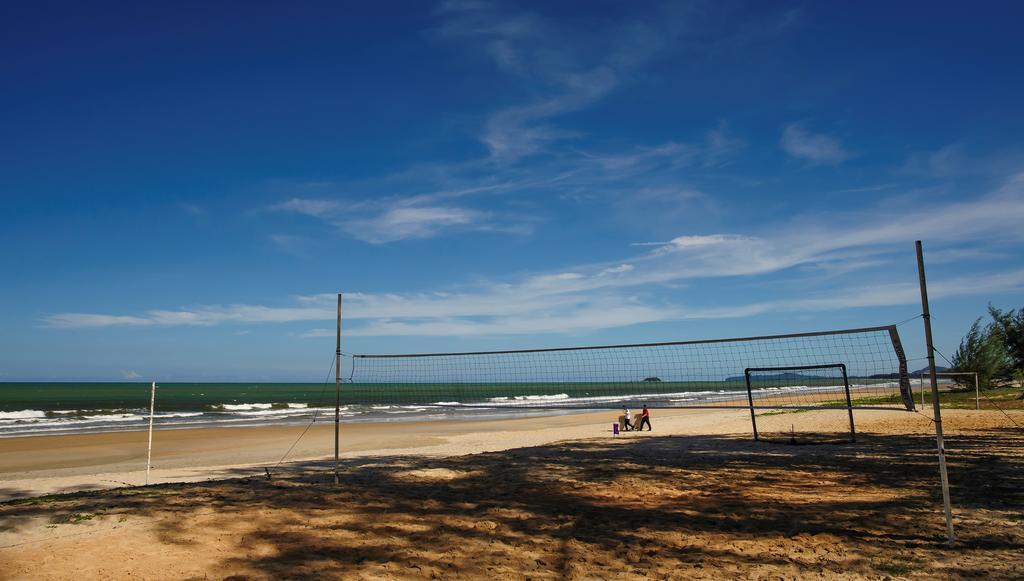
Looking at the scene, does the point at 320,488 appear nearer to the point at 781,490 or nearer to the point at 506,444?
the point at 781,490

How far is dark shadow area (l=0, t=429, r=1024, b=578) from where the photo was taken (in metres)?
5.28

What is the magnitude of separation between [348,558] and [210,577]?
1.05m

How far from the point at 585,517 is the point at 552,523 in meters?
0.45

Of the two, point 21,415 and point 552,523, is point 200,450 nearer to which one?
point 552,523

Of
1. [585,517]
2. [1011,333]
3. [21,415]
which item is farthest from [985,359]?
[21,415]

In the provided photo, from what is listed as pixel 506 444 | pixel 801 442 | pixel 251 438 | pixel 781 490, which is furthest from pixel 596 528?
pixel 251 438

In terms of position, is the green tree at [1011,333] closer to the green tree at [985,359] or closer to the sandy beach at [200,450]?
the green tree at [985,359]

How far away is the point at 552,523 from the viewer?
6.59 meters

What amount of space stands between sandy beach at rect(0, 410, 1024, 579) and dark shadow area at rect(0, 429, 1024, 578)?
2 centimetres

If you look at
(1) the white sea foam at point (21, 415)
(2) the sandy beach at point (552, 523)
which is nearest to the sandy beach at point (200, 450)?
(2) the sandy beach at point (552, 523)

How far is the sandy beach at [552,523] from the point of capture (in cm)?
515

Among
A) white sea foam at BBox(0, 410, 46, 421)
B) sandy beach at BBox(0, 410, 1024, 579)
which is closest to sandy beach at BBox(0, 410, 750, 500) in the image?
sandy beach at BBox(0, 410, 1024, 579)

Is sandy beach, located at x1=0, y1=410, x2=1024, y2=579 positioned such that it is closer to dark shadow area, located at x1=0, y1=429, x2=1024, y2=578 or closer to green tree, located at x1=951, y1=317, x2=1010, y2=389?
dark shadow area, located at x1=0, y1=429, x2=1024, y2=578

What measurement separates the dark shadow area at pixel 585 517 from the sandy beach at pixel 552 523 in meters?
0.02
